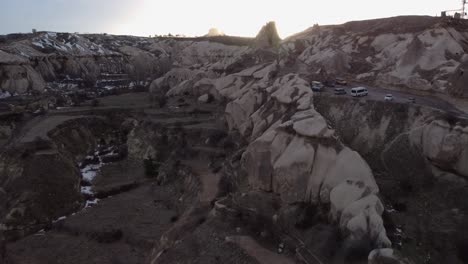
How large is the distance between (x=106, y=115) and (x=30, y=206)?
1076 inches

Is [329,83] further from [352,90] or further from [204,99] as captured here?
[204,99]

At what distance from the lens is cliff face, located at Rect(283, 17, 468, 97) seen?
34406 mm

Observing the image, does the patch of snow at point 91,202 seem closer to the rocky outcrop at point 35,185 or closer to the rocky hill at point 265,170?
the rocky hill at point 265,170

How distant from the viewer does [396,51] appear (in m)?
51.0

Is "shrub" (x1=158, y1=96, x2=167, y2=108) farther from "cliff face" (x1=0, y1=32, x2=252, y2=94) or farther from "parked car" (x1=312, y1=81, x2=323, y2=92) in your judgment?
"parked car" (x1=312, y1=81, x2=323, y2=92)

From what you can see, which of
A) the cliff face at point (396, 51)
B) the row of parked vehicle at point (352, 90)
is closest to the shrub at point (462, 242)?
the cliff face at point (396, 51)

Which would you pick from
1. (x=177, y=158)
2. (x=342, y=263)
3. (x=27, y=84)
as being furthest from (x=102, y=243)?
(x=27, y=84)

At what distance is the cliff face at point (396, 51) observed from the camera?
34.4 metres

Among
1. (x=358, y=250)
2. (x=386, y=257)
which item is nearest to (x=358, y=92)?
(x=358, y=250)

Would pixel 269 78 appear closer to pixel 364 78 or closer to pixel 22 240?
pixel 364 78

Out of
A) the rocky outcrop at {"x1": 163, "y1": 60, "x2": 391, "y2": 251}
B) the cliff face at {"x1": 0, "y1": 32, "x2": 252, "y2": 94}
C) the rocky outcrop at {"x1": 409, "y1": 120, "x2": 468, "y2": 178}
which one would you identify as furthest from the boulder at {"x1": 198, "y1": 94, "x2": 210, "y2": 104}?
the rocky outcrop at {"x1": 409, "y1": 120, "x2": 468, "y2": 178}

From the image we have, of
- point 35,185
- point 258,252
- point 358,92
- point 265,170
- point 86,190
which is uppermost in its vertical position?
→ point 358,92

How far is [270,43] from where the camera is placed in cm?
6500

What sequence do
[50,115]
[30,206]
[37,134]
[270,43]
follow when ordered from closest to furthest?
[30,206] → [37,134] → [50,115] → [270,43]
